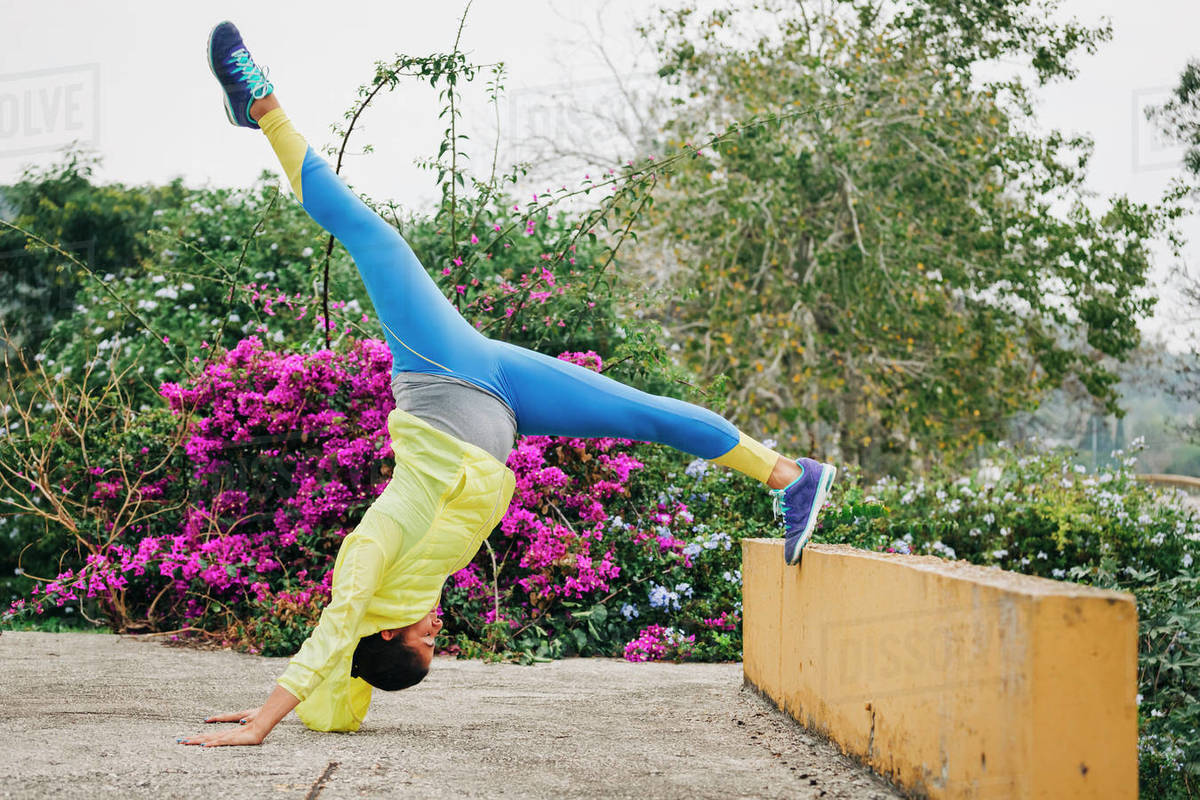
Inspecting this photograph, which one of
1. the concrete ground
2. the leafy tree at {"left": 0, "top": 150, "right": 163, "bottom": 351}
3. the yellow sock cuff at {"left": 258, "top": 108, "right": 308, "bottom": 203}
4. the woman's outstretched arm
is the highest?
the leafy tree at {"left": 0, "top": 150, "right": 163, "bottom": 351}

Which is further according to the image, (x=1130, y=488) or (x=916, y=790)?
(x=1130, y=488)

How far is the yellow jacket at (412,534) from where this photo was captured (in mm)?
2969

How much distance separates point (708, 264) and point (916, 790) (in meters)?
9.46

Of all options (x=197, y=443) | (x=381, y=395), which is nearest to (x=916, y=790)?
(x=381, y=395)

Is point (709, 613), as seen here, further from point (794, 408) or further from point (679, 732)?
point (794, 408)

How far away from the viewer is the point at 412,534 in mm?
3018

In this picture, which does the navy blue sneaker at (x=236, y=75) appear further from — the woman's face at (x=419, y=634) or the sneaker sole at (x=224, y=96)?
the woman's face at (x=419, y=634)

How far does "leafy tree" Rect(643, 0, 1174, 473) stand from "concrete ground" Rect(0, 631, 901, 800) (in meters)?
7.15

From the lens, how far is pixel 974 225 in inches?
439

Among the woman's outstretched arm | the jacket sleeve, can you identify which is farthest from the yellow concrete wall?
the woman's outstretched arm

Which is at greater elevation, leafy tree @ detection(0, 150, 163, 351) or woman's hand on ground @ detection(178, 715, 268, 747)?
leafy tree @ detection(0, 150, 163, 351)

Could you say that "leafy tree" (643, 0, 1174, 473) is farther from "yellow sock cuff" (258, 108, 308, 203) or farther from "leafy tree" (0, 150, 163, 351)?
"yellow sock cuff" (258, 108, 308, 203)

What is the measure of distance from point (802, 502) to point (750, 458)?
204 mm

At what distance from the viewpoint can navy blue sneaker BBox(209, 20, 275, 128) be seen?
3.25 meters
